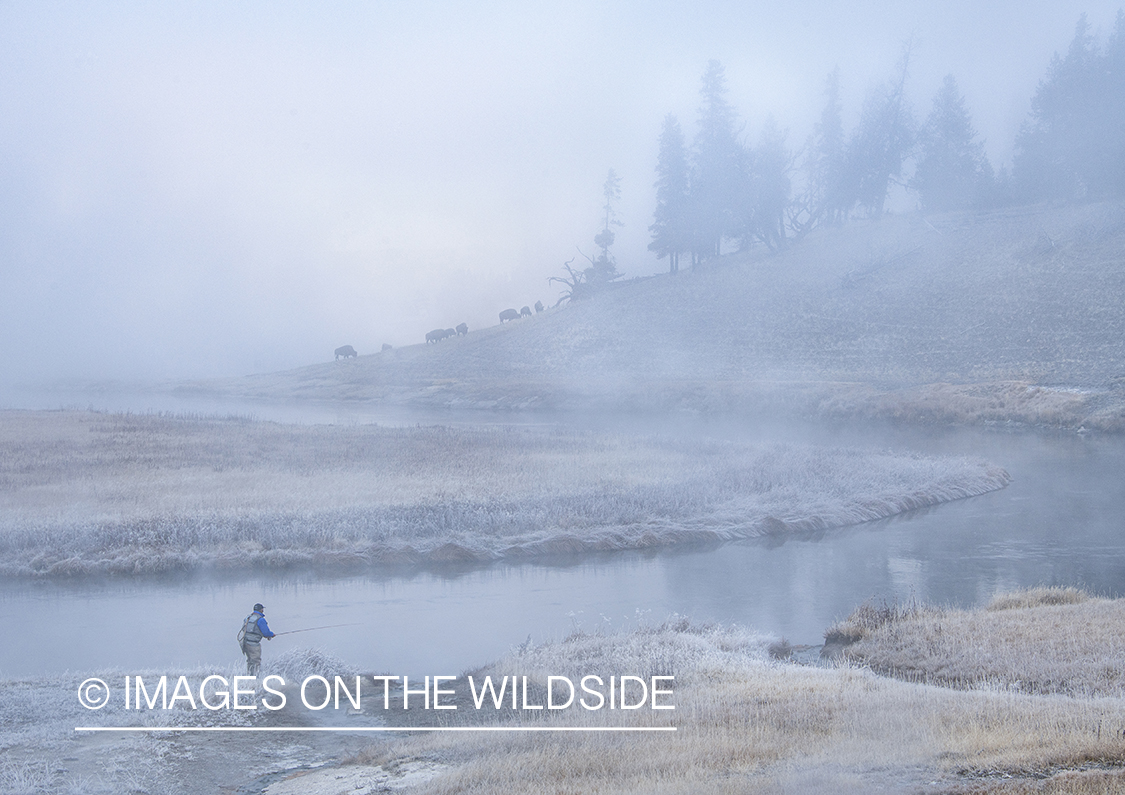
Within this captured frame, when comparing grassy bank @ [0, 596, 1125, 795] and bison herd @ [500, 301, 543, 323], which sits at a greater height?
bison herd @ [500, 301, 543, 323]

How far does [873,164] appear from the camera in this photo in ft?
289

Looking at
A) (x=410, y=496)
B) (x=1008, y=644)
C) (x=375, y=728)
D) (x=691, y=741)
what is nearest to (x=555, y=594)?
(x=410, y=496)

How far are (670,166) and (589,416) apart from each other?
40828mm

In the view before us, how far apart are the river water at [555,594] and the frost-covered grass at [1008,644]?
1598 mm

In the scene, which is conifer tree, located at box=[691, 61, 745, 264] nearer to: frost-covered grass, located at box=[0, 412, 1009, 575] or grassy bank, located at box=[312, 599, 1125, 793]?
Result: frost-covered grass, located at box=[0, 412, 1009, 575]

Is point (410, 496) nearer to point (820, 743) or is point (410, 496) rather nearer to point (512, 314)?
point (820, 743)

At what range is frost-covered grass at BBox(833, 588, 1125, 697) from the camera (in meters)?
11.1

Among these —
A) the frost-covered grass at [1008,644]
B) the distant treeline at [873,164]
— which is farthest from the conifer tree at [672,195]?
the frost-covered grass at [1008,644]

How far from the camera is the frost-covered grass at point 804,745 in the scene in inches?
279

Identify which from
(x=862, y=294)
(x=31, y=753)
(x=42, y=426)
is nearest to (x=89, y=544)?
(x=31, y=753)

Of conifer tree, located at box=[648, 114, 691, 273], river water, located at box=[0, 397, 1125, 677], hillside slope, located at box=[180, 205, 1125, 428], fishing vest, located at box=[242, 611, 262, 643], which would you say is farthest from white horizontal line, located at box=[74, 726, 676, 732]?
conifer tree, located at box=[648, 114, 691, 273]

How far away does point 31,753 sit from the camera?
30.6 feet

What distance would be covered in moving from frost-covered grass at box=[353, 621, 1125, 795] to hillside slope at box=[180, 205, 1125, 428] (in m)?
39.0

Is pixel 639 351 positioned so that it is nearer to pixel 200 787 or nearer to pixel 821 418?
pixel 821 418
